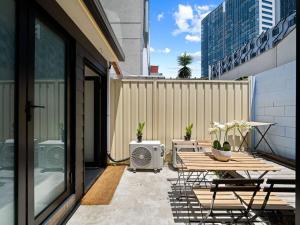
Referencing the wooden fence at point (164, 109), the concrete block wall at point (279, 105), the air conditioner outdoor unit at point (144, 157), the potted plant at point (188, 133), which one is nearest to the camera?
the concrete block wall at point (279, 105)

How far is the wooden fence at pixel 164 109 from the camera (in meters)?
7.11

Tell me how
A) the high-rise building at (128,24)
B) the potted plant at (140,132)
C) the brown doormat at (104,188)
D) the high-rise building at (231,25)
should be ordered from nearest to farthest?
1. the brown doormat at (104,188)
2. the potted plant at (140,132)
3. the high-rise building at (128,24)
4. the high-rise building at (231,25)

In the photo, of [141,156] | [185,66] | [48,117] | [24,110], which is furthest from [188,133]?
[185,66]

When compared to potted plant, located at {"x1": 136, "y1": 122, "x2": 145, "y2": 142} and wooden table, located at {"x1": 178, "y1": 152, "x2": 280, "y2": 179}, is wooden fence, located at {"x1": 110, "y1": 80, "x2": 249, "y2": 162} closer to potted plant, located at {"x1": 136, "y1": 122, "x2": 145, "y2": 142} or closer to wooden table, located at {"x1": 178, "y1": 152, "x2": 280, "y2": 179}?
potted plant, located at {"x1": 136, "y1": 122, "x2": 145, "y2": 142}

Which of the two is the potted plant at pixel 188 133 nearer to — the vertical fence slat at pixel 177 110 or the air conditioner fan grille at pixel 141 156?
the vertical fence slat at pixel 177 110

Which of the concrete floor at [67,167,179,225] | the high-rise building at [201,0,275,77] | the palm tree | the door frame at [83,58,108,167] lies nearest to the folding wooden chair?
the concrete floor at [67,167,179,225]

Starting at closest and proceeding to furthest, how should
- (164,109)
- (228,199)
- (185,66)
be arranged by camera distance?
(228,199)
(164,109)
(185,66)

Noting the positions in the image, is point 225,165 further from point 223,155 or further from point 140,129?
point 140,129

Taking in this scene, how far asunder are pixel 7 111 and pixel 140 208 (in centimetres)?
247

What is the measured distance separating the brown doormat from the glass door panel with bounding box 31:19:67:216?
760mm

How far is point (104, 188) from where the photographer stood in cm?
507

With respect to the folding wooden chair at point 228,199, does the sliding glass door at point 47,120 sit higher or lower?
higher

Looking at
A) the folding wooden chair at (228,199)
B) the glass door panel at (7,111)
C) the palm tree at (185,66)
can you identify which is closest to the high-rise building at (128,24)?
the palm tree at (185,66)

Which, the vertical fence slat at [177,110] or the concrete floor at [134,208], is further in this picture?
the vertical fence slat at [177,110]
